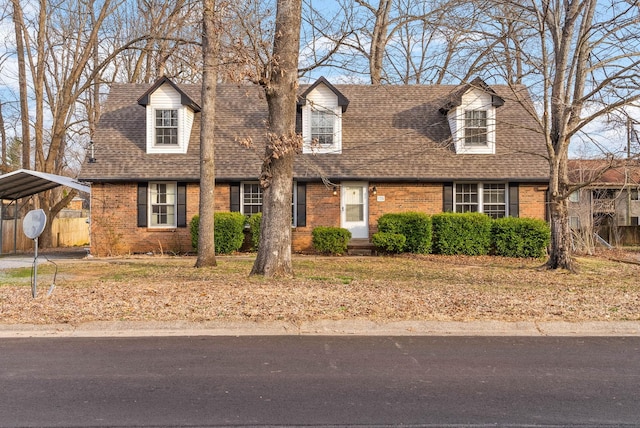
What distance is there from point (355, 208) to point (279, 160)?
28.7 feet

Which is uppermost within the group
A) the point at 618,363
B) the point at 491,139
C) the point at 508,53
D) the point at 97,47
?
the point at 97,47

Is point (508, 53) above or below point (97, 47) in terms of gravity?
below

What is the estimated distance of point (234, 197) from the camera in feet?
66.4

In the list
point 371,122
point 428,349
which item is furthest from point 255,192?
point 428,349

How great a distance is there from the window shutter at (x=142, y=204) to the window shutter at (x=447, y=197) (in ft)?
34.2

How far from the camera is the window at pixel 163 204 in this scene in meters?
20.4

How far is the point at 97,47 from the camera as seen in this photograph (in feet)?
96.4

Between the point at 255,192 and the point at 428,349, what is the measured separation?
1405 centimetres

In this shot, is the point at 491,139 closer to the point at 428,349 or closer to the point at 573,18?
the point at 573,18

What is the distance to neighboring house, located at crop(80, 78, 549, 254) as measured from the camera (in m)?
20.0

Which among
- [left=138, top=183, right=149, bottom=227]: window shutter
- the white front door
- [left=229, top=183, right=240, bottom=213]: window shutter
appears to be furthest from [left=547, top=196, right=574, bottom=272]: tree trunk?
[left=138, top=183, right=149, bottom=227]: window shutter

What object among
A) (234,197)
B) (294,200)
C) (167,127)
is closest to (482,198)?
(294,200)

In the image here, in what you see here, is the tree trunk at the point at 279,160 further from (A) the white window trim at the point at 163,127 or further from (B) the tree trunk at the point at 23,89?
(B) the tree trunk at the point at 23,89

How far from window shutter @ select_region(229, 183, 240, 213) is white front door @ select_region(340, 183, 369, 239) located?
3638mm
